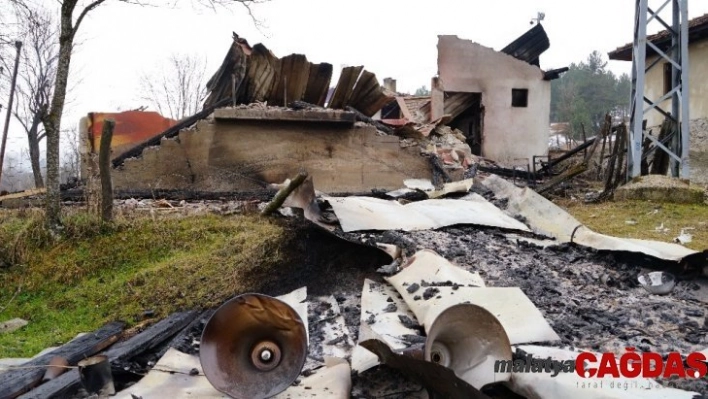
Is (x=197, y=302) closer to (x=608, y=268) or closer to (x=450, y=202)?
(x=450, y=202)

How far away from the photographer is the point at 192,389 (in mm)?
2857

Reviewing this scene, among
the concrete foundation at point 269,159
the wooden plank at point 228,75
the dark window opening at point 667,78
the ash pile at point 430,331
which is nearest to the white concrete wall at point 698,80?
the dark window opening at point 667,78

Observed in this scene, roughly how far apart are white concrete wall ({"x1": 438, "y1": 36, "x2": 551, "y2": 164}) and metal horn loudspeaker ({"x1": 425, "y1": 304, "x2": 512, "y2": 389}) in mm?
17333

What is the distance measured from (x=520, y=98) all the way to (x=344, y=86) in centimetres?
1181

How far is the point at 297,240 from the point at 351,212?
610 millimetres

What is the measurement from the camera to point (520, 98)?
20203 mm

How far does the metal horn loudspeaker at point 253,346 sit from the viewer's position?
2.69m

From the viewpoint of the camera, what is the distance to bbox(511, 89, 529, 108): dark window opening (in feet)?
65.7

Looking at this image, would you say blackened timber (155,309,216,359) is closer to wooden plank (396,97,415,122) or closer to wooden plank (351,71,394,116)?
wooden plank (351,71,394,116)

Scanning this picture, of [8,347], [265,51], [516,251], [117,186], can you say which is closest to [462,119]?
[265,51]

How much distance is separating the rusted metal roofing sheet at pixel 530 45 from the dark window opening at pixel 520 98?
1353 mm

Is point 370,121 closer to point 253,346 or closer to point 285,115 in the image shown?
point 285,115

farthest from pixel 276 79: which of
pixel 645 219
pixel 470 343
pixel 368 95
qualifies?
pixel 470 343

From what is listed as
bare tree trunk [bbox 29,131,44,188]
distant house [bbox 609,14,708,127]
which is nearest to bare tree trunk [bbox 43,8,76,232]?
distant house [bbox 609,14,708,127]
